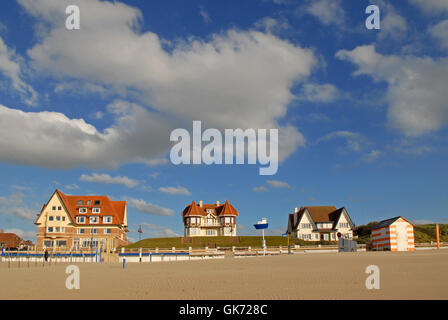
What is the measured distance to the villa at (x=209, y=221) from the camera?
9206cm

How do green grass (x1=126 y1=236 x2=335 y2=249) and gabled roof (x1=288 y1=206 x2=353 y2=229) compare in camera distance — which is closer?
green grass (x1=126 y1=236 x2=335 y2=249)

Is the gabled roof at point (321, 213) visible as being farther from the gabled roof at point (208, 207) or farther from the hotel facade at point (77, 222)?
the hotel facade at point (77, 222)

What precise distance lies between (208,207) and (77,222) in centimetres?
3201

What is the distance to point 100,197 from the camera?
82438 millimetres

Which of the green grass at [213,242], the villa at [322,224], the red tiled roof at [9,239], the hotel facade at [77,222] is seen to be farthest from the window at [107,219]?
the villa at [322,224]

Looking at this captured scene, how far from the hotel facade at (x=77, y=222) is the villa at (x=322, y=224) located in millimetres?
40572

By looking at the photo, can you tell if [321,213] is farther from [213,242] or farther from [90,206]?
[90,206]

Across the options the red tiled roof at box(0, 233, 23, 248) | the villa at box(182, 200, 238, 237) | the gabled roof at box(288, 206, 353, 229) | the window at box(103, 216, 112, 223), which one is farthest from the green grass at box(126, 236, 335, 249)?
the red tiled roof at box(0, 233, 23, 248)

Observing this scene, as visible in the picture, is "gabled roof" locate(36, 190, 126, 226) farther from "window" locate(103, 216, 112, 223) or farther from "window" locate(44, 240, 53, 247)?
"window" locate(44, 240, 53, 247)

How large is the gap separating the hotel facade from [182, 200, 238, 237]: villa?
1646 cm

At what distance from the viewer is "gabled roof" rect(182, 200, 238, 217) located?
302ft

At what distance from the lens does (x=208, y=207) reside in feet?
320

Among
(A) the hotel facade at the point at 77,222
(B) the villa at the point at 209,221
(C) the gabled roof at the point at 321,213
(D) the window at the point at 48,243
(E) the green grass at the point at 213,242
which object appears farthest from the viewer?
(B) the villa at the point at 209,221

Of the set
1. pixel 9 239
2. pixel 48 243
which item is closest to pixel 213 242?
pixel 48 243
